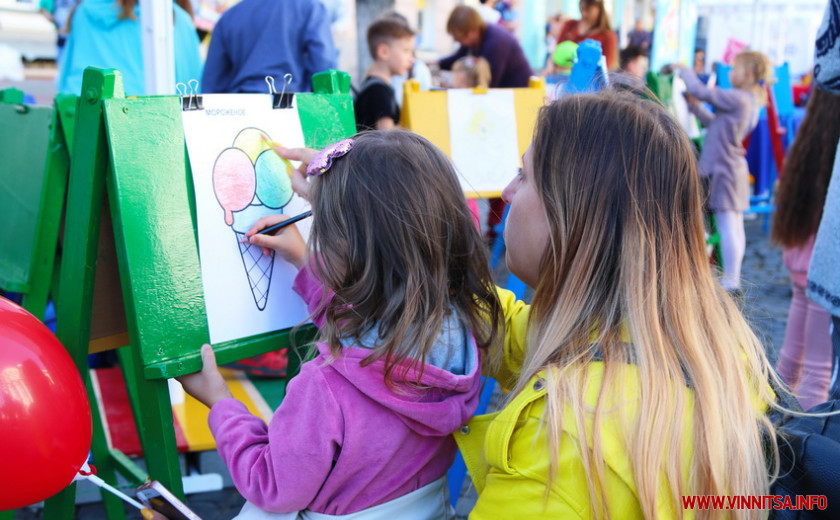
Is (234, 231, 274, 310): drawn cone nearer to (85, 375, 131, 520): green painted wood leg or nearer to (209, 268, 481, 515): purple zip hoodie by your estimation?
(209, 268, 481, 515): purple zip hoodie

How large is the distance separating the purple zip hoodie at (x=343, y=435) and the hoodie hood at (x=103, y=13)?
7.94 ft

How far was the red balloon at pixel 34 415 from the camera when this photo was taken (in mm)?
1190

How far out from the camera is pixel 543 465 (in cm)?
110

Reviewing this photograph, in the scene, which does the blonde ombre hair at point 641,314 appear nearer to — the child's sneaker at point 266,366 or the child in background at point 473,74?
the child's sneaker at point 266,366

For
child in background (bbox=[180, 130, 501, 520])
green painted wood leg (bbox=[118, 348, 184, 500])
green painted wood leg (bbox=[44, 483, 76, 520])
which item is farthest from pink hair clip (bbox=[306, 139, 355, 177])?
green painted wood leg (bbox=[44, 483, 76, 520])

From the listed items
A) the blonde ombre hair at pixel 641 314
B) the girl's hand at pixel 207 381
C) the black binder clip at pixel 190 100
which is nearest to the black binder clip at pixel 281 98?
the black binder clip at pixel 190 100

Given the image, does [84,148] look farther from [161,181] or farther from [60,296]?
[60,296]

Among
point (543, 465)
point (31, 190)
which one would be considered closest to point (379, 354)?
point (543, 465)

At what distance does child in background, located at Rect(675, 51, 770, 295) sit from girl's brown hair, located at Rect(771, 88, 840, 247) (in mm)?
1778

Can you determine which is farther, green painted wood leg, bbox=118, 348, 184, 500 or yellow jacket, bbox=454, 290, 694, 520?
green painted wood leg, bbox=118, 348, 184, 500

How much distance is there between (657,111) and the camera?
4.13ft

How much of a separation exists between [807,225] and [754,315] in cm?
131

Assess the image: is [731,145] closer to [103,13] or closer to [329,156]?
[103,13]

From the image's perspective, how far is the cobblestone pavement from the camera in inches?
65.9
